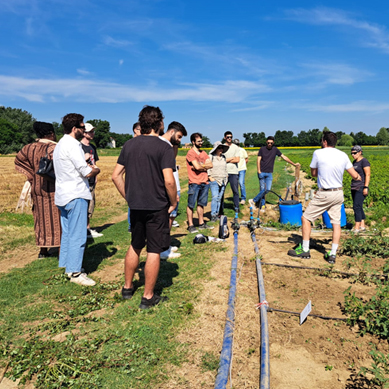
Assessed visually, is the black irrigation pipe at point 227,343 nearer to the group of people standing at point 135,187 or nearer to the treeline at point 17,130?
the group of people standing at point 135,187

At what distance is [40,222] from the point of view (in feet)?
17.2

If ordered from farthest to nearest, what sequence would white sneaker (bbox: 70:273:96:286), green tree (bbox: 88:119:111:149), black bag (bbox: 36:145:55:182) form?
green tree (bbox: 88:119:111:149) → black bag (bbox: 36:145:55:182) → white sneaker (bbox: 70:273:96:286)

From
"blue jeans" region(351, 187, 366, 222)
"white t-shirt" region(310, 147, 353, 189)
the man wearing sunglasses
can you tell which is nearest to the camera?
"white t-shirt" region(310, 147, 353, 189)

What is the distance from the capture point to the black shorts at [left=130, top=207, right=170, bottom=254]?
364cm

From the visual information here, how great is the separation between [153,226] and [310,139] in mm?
113146

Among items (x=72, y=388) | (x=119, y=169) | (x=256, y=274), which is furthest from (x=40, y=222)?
(x=256, y=274)

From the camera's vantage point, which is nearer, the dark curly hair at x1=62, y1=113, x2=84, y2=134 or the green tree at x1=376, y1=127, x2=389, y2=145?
the dark curly hair at x1=62, y1=113, x2=84, y2=134

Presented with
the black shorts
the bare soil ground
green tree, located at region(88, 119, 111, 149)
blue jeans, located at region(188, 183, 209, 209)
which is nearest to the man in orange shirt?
blue jeans, located at region(188, 183, 209, 209)

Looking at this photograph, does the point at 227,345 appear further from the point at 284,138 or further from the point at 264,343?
the point at 284,138

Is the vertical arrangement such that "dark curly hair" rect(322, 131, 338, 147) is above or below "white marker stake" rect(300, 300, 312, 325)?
above

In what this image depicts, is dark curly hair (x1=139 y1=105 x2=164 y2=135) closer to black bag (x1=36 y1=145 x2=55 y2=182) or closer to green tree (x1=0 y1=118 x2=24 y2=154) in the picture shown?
black bag (x1=36 y1=145 x2=55 y2=182)

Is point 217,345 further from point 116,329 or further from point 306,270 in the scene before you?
point 306,270

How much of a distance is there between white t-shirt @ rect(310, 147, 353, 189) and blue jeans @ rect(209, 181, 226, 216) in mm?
2885

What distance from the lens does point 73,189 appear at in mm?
4465
